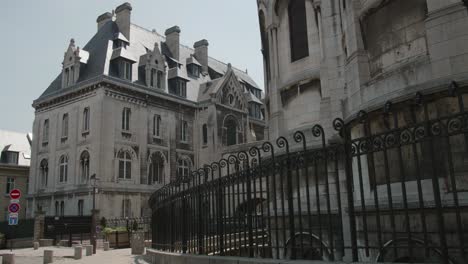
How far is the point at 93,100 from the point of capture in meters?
35.9

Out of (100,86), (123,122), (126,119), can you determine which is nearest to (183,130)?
(126,119)

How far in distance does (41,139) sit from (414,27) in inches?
1530

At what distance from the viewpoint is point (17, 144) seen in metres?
50.2

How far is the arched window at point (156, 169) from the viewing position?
39.0 metres

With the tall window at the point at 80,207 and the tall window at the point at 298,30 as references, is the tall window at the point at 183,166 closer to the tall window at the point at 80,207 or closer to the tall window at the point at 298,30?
the tall window at the point at 80,207

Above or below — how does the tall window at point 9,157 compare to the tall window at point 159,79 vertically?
below

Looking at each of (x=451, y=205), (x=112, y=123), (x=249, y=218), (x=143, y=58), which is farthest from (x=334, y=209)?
(x=143, y=58)

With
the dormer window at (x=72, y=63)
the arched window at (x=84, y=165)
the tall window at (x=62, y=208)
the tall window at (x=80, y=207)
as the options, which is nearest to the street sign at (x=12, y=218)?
the tall window at (x=80, y=207)

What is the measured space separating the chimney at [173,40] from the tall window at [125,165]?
552 inches

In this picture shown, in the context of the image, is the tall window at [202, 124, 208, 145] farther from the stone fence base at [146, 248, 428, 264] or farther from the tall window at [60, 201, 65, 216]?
the stone fence base at [146, 248, 428, 264]

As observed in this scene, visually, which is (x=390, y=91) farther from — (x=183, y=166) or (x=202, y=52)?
(x=202, y=52)

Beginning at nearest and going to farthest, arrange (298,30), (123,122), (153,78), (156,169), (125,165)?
(298,30), (125,165), (123,122), (156,169), (153,78)

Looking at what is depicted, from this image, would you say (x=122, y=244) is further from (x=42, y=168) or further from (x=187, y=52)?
(x=187, y=52)

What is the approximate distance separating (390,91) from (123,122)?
3130cm
